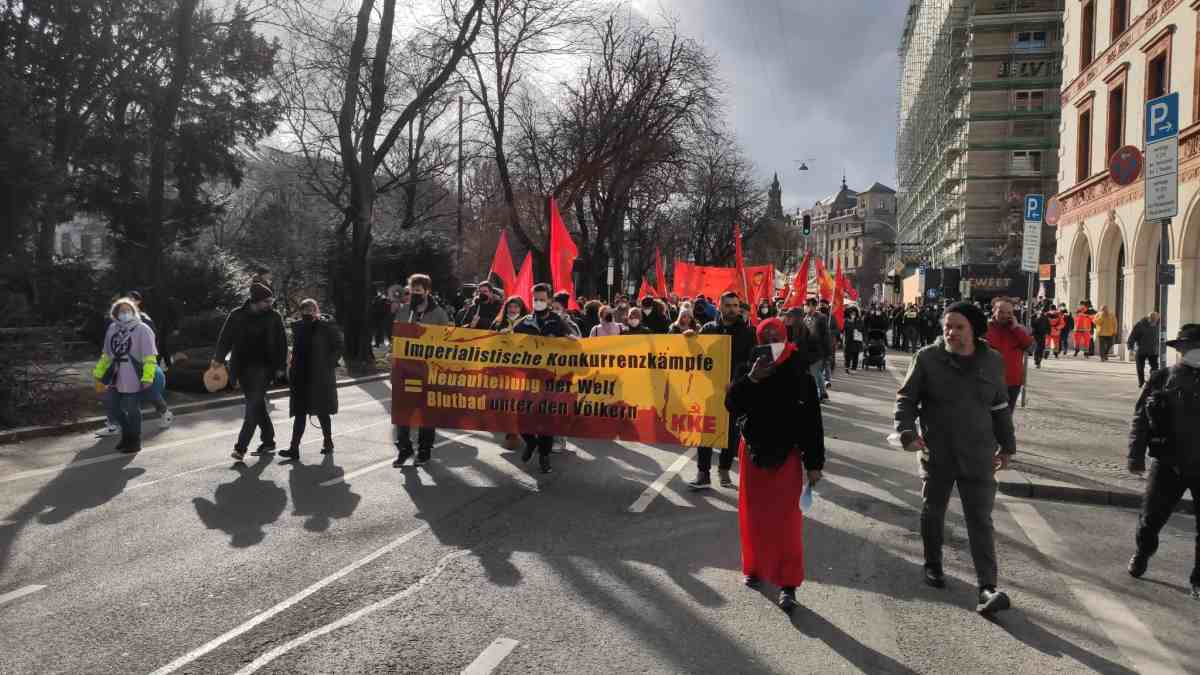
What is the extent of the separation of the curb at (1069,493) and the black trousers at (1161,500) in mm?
2411

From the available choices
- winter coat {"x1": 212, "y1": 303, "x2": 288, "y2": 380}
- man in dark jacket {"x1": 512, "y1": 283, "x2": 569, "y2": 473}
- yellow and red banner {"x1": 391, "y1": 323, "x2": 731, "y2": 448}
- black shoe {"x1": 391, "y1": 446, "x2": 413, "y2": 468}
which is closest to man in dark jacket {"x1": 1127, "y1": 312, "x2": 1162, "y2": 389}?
yellow and red banner {"x1": 391, "y1": 323, "x2": 731, "y2": 448}

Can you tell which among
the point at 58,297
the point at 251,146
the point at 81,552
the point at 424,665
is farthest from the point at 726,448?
the point at 251,146

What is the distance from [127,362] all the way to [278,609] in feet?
18.3

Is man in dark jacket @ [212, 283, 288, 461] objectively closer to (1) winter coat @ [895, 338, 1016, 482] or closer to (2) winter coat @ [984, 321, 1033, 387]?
(1) winter coat @ [895, 338, 1016, 482]

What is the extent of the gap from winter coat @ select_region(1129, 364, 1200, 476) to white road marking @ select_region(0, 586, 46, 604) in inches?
260

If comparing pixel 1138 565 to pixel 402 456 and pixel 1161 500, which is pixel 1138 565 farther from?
pixel 402 456

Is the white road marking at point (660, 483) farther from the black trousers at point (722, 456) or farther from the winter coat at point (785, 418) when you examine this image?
the winter coat at point (785, 418)

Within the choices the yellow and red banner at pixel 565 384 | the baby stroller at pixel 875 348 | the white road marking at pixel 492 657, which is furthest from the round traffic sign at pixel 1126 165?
the baby stroller at pixel 875 348

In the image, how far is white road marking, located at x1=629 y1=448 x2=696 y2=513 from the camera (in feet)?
23.1

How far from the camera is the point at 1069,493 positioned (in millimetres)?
7770

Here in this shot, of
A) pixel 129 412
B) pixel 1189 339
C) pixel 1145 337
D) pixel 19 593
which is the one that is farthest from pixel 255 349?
→ pixel 1145 337

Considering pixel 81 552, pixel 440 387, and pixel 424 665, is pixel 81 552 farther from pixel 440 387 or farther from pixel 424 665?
pixel 440 387

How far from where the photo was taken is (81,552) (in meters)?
5.54

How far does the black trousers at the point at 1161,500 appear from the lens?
520 cm
